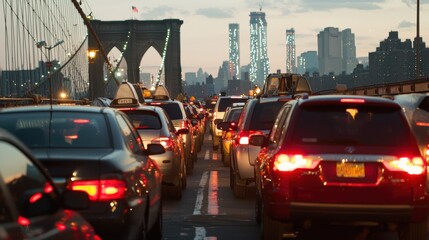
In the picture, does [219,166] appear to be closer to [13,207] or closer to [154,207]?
[154,207]

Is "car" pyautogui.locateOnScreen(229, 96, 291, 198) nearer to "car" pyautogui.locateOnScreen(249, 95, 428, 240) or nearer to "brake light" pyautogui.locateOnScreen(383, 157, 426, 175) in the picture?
"car" pyautogui.locateOnScreen(249, 95, 428, 240)

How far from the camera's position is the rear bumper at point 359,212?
340 inches

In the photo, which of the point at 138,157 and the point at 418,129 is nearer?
the point at 138,157

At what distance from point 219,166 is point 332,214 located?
15.4m

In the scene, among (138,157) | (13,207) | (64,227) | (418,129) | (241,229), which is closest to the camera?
(13,207)

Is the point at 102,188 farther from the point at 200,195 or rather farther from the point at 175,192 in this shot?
the point at 200,195

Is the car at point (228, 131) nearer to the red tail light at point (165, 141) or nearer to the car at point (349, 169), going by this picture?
the red tail light at point (165, 141)

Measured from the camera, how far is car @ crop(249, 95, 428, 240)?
28.4 feet

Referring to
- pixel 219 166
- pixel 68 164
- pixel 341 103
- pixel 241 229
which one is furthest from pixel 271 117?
pixel 219 166


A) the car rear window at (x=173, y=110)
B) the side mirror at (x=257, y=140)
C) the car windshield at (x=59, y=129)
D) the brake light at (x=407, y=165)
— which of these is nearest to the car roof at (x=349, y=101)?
the brake light at (x=407, y=165)

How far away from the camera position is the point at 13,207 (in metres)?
3.83

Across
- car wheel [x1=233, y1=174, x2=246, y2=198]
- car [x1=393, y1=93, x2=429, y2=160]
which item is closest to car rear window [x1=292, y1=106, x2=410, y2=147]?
car [x1=393, y1=93, x2=429, y2=160]

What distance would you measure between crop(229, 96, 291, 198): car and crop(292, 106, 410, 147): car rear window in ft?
17.9

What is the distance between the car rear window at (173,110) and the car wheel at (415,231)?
47.1ft
